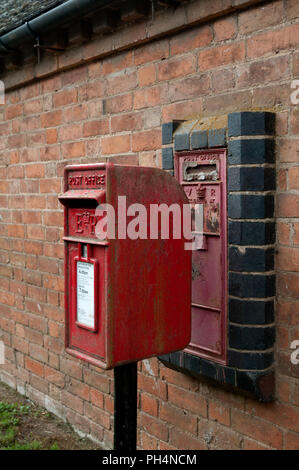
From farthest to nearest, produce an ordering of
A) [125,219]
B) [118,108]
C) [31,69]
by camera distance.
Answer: [31,69]
[118,108]
[125,219]

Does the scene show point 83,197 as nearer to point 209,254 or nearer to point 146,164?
point 209,254

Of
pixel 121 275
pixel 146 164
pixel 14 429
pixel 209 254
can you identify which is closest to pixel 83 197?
pixel 121 275

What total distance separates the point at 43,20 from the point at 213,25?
1.40 m

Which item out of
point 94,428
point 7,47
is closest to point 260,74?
point 7,47

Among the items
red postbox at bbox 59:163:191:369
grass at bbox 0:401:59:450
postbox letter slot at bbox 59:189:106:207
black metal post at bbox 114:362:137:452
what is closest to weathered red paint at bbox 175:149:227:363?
red postbox at bbox 59:163:191:369

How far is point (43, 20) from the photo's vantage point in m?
3.78

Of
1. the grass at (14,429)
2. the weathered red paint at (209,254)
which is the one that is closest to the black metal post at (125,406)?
the weathered red paint at (209,254)

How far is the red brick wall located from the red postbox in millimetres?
576

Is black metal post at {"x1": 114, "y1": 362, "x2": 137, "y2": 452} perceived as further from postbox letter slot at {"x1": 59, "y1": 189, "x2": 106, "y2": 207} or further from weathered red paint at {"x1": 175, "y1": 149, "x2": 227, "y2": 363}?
postbox letter slot at {"x1": 59, "y1": 189, "x2": 106, "y2": 207}

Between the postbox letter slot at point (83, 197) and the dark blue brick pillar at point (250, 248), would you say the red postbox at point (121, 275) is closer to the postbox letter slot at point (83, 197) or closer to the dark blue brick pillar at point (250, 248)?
the postbox letter slot at point (83, 197)

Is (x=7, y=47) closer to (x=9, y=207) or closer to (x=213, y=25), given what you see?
(x=9, y=207)

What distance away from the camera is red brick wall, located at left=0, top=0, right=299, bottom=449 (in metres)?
2.73

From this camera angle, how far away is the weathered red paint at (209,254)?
9.46 ft

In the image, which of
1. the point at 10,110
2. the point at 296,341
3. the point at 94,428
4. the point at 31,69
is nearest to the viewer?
the point at 296,341
